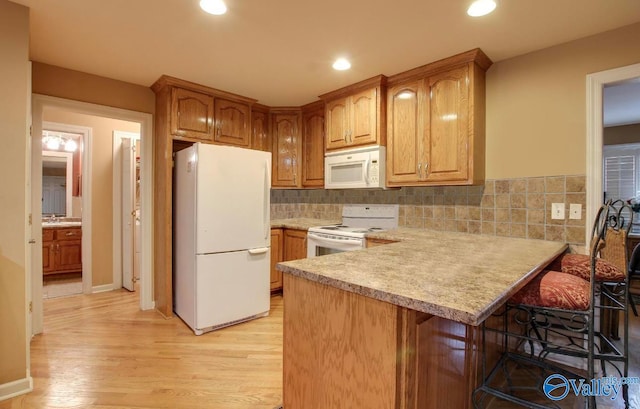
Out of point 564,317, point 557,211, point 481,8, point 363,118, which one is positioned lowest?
point 564,317

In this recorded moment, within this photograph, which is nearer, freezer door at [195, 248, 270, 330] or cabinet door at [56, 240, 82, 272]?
freezer door at [195, 248, 270, 330]

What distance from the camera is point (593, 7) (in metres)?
1.74

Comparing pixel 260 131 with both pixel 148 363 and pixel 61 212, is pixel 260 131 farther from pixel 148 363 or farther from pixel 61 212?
pixel 61 212

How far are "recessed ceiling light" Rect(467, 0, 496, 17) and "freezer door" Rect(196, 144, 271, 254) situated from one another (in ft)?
6.41

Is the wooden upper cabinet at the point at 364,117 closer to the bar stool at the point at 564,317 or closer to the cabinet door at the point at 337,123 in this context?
the cabinet door at the point at 337,123

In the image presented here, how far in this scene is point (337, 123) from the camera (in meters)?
3.19

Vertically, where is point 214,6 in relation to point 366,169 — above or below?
above

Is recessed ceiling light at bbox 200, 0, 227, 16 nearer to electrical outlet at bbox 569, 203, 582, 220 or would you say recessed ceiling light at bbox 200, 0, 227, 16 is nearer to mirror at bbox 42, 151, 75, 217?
electrical outlet at bbox 569, 203, 582, 220

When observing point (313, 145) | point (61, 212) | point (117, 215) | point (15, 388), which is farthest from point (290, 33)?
point (61, 212)

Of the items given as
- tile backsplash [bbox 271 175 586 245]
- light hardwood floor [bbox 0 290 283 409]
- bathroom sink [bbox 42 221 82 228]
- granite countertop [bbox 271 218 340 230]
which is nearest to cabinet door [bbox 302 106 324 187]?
granite countertop [bbox 271 218 340 230]

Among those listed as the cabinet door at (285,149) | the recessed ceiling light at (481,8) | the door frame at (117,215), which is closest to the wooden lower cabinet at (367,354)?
the recessed ceiling light at (481,8)

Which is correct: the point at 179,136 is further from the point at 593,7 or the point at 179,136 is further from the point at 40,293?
the point at 593,7

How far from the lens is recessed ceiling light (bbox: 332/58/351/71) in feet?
8.05

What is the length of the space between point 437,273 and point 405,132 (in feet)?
6.03
